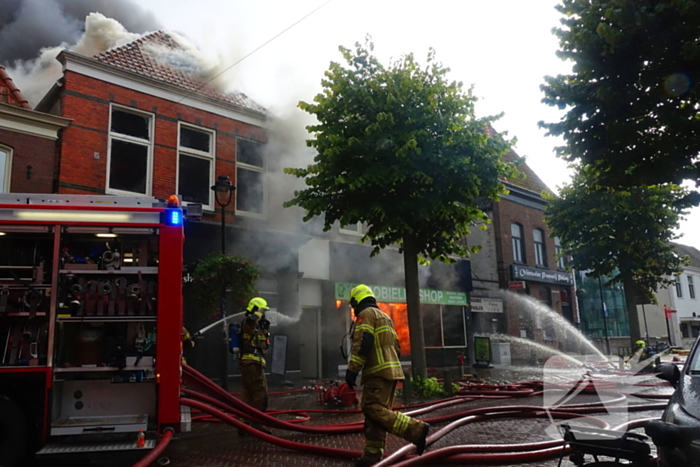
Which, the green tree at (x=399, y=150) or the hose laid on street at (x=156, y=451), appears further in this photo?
the green tree at (x=399, y=150)

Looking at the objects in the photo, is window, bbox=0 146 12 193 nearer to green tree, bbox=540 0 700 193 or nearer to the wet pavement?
the wet pavement

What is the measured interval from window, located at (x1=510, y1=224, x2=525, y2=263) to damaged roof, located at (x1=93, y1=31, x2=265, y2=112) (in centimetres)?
1376

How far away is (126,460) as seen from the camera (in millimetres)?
5531

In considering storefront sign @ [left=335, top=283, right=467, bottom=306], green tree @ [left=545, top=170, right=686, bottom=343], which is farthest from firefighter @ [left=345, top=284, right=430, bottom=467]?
green tree @ [left=545, top=170, right=686, bottom=343]

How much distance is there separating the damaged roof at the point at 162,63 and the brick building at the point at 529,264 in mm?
12868

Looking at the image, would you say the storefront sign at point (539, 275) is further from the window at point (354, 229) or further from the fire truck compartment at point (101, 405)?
the fire truck compartment at point (101, 405)

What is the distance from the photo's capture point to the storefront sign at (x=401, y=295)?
1580 centimetres

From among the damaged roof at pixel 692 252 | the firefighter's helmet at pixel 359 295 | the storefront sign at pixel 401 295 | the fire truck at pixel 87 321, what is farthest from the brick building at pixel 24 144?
the damaged roof at pixel 692 252

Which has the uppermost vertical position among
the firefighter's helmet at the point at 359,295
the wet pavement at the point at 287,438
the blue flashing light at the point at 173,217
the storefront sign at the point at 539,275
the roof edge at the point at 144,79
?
the roof edge at the point at 144,79

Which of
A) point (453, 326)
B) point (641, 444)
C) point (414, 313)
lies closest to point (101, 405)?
point (641, 444)

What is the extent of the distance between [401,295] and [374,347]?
12.7m

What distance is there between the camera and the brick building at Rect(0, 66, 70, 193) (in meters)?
10.5

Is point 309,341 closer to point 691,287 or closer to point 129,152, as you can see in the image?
point 129,152

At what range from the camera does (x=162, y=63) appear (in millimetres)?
13688
